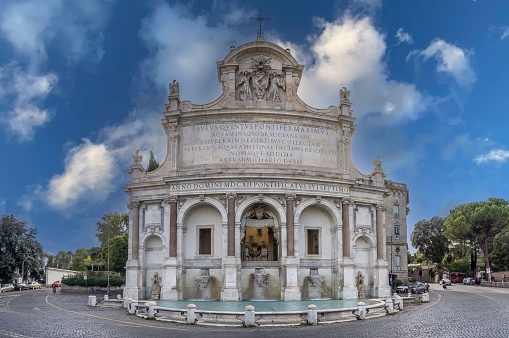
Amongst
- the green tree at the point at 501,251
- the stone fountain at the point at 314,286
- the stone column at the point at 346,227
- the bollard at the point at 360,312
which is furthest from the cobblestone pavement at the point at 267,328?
the green tree at the point at 501,251

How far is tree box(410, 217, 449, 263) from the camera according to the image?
108125 mm

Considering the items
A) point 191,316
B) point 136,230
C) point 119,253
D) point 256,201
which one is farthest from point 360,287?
point 119,253

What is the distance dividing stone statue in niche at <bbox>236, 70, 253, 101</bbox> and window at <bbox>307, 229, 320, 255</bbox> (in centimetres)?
1201

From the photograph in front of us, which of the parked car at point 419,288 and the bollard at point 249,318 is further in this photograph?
the parked car at point 419,288

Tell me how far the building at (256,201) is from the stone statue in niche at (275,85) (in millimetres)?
92

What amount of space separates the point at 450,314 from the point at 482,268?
69.3 meters

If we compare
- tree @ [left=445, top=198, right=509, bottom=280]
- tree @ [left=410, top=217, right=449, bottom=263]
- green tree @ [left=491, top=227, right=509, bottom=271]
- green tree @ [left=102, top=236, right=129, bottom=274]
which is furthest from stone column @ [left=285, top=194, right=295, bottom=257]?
tree @ [left=410, top=217, right=449, bottom=263]

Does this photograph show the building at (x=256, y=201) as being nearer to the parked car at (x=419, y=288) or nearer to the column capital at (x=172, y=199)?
the column capital at (x=172, y=199)

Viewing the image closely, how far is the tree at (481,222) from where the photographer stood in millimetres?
77688

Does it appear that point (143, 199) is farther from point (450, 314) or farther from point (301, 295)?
point (450, 314)

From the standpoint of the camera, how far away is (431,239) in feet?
358

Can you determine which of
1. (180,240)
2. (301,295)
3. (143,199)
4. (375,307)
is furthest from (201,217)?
(375,307)

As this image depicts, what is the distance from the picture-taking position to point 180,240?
40.5 m

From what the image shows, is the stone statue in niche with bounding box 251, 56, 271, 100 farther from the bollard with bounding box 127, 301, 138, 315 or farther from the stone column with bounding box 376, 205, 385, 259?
the bollard with bounding box 127, 301, 138, 315
